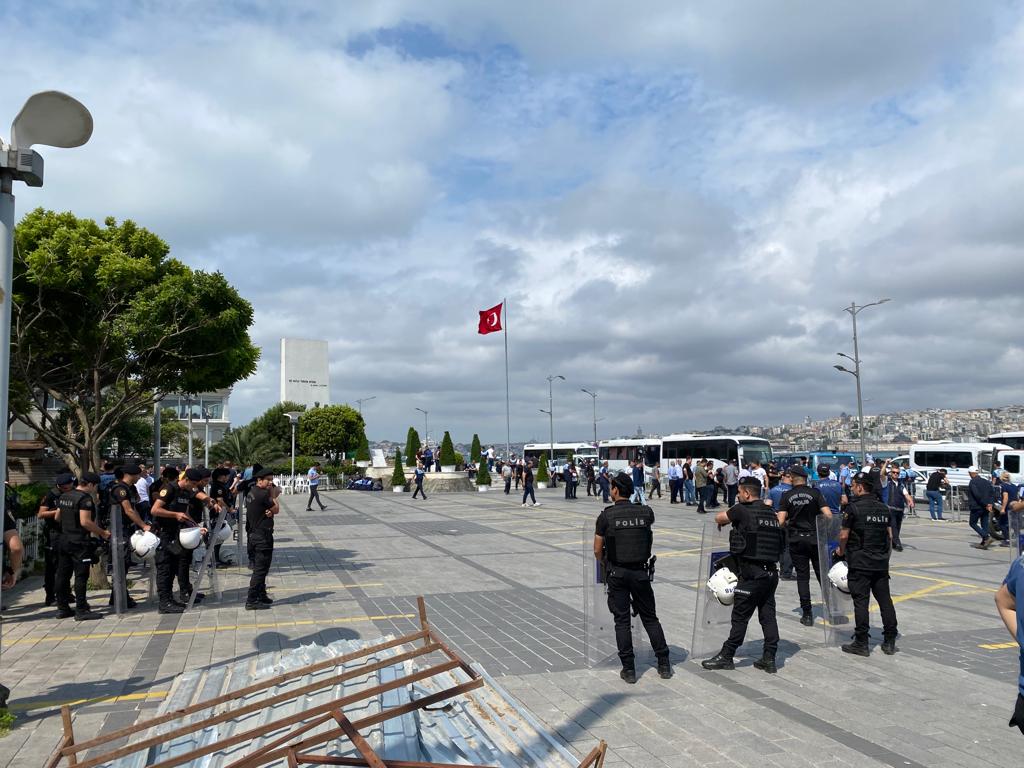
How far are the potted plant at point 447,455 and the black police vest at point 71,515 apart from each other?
3572 centimetres

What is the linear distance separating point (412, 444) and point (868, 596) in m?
42.4

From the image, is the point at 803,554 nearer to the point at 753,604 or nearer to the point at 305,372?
the point at 753,604

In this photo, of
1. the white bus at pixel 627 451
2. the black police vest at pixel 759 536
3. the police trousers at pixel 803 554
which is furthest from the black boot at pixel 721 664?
the white bus at pixel 627 451

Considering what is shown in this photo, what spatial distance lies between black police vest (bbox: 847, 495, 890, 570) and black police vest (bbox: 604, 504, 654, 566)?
2162mm

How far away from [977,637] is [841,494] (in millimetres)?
3509

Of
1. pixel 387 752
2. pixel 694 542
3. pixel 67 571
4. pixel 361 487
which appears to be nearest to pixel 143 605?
pixel 67 571

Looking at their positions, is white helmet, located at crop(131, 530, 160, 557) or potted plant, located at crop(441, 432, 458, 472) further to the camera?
potted plant, located at crop(441, 432, 458, 472)

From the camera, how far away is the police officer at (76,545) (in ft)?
28.7

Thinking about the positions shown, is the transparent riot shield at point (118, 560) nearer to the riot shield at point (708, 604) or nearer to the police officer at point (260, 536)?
the police officer at point (260, 536)

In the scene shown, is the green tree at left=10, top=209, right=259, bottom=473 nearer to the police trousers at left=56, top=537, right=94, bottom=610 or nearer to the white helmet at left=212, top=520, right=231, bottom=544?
the white helmet at left=212, top=520, right=231, bottom=544

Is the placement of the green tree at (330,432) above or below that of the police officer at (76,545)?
above

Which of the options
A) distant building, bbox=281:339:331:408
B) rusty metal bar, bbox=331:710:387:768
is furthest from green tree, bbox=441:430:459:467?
distant building, bbox=281:339:331:408

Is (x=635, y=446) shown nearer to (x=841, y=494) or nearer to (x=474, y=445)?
(x=474, y=445)

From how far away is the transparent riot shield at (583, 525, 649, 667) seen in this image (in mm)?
6855
